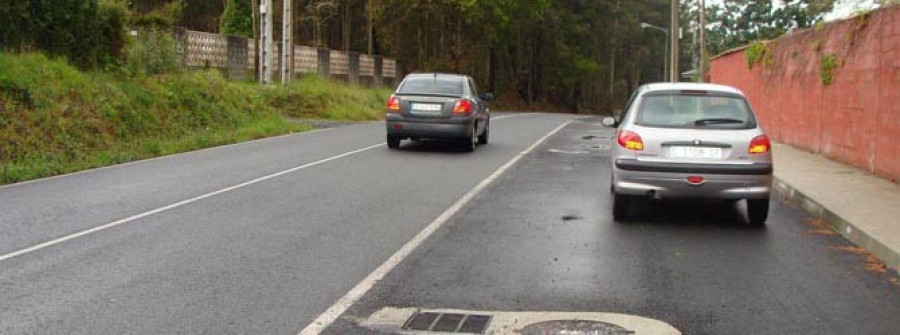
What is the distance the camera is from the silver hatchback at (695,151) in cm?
924

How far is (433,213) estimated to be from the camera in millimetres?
10133

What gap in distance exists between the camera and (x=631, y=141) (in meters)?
9.52

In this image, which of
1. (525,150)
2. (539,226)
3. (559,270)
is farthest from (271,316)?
(525,150)

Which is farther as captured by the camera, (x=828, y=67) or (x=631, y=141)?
(x=828, y=67)

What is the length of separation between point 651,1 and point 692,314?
276 ft

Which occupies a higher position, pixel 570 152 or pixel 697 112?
pixel 697 112

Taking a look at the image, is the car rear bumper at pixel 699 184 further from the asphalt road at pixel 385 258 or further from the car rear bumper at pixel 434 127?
the car rear bumper at pixel 434 127

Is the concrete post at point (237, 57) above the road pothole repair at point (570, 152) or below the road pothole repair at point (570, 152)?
above

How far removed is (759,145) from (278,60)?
100 ft

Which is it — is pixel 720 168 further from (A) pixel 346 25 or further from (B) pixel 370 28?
(A) pixel 346 25

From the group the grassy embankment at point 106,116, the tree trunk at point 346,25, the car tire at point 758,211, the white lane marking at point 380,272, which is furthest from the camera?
the tree trunk at point 346,25

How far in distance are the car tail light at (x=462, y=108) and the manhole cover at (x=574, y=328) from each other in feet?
38.8

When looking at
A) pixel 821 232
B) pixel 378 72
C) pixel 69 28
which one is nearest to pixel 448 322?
pixel 821 232

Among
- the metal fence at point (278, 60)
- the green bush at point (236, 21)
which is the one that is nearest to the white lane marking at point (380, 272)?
the metal fence at point (278, 60)
